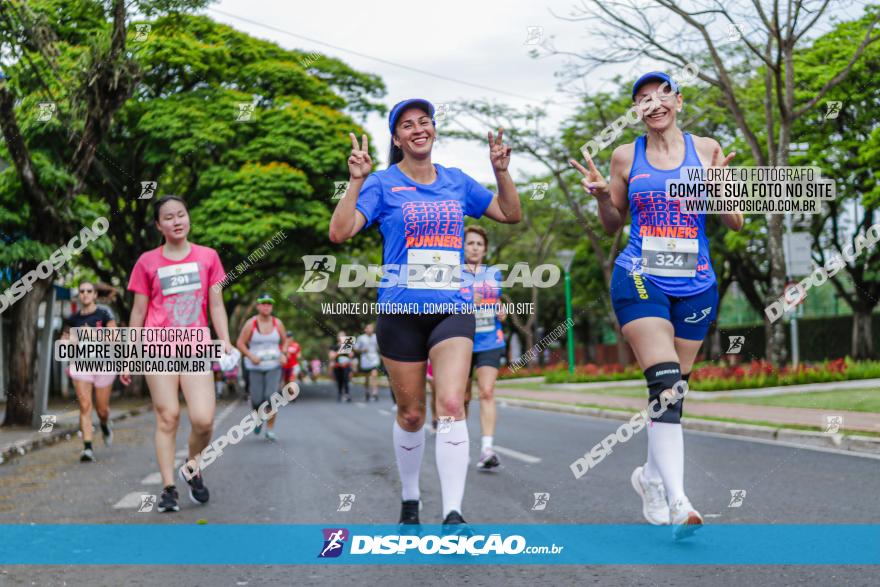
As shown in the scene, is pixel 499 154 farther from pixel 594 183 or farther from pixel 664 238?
pixel 664 238

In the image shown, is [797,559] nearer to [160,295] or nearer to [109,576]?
[109,576]

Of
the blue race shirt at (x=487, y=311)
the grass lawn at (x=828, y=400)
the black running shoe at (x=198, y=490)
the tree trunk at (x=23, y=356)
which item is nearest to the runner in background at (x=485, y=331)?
the blue race shirt at (x=487, y=311)

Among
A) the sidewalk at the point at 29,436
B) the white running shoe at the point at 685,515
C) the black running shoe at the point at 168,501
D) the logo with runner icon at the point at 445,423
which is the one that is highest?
the logo with runner icon at the point at 445,423

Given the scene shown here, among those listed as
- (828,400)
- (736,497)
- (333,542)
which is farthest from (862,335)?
(333,542)

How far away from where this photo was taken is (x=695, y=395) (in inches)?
677

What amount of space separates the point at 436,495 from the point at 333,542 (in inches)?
73.2

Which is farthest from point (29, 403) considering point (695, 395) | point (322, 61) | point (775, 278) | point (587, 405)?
point (322, 61)

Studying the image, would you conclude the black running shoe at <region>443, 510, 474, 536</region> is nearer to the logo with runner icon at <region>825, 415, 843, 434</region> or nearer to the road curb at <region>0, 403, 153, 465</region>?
the logo with runner icon at <region>825, 415, 843, 434</region>

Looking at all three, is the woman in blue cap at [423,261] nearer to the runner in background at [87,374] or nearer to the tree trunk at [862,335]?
the runner in background at [87,374]

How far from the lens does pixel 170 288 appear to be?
648cm

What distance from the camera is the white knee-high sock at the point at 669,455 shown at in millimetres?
4590

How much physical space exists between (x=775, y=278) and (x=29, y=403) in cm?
1339

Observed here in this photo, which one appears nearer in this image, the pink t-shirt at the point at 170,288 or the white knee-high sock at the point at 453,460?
the white knee-high sock at the point at 453,460

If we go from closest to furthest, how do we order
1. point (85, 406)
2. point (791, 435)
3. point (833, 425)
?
point (833, 425) → point (791, 435) → point (85, 406)
